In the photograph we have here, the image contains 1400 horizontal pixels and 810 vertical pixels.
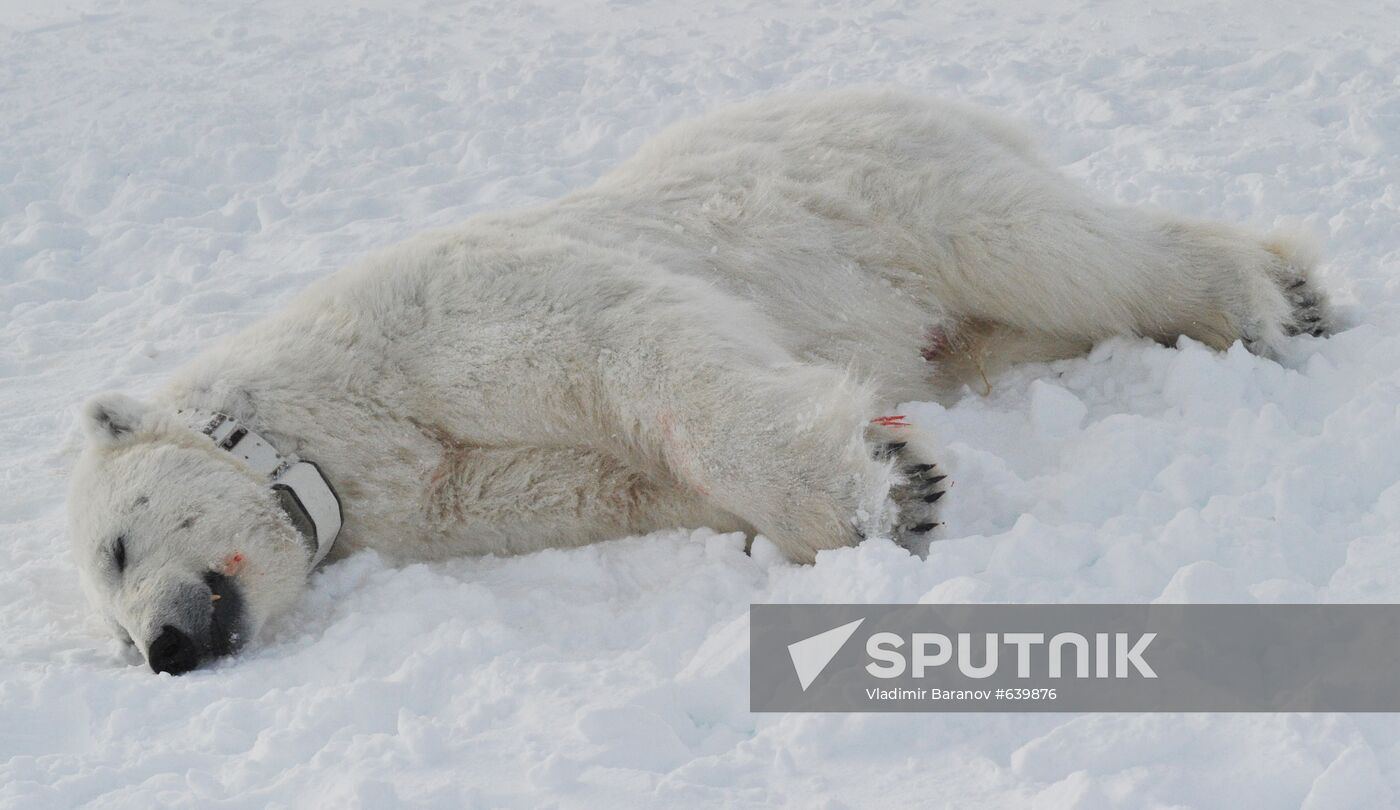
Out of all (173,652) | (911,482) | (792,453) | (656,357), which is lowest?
(173,652)

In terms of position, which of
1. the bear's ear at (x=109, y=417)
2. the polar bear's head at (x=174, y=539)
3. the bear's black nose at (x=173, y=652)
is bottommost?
the bear's black nose at (x=173, y=652)

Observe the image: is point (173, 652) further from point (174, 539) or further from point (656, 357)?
point (656, 357)

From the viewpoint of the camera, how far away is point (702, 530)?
425 centimetres

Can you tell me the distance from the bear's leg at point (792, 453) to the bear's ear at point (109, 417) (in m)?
1.82

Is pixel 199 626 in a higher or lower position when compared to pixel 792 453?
lower

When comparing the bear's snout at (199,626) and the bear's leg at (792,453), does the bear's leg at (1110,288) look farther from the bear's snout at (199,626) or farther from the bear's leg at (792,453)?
the bear's snout at (199,626)

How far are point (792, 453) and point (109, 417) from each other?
2.48 meters

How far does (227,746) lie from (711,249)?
2.85 meters

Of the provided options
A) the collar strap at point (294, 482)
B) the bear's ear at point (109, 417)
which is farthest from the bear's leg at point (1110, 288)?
the bear's ear at point (109, 417)

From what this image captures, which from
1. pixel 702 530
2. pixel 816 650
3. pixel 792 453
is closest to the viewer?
pixel 816 650

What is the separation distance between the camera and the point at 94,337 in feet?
23.0

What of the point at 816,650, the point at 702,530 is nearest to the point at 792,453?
the point at 702,530

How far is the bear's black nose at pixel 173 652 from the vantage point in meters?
3.86

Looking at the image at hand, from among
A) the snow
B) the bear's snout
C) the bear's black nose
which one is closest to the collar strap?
the snow
